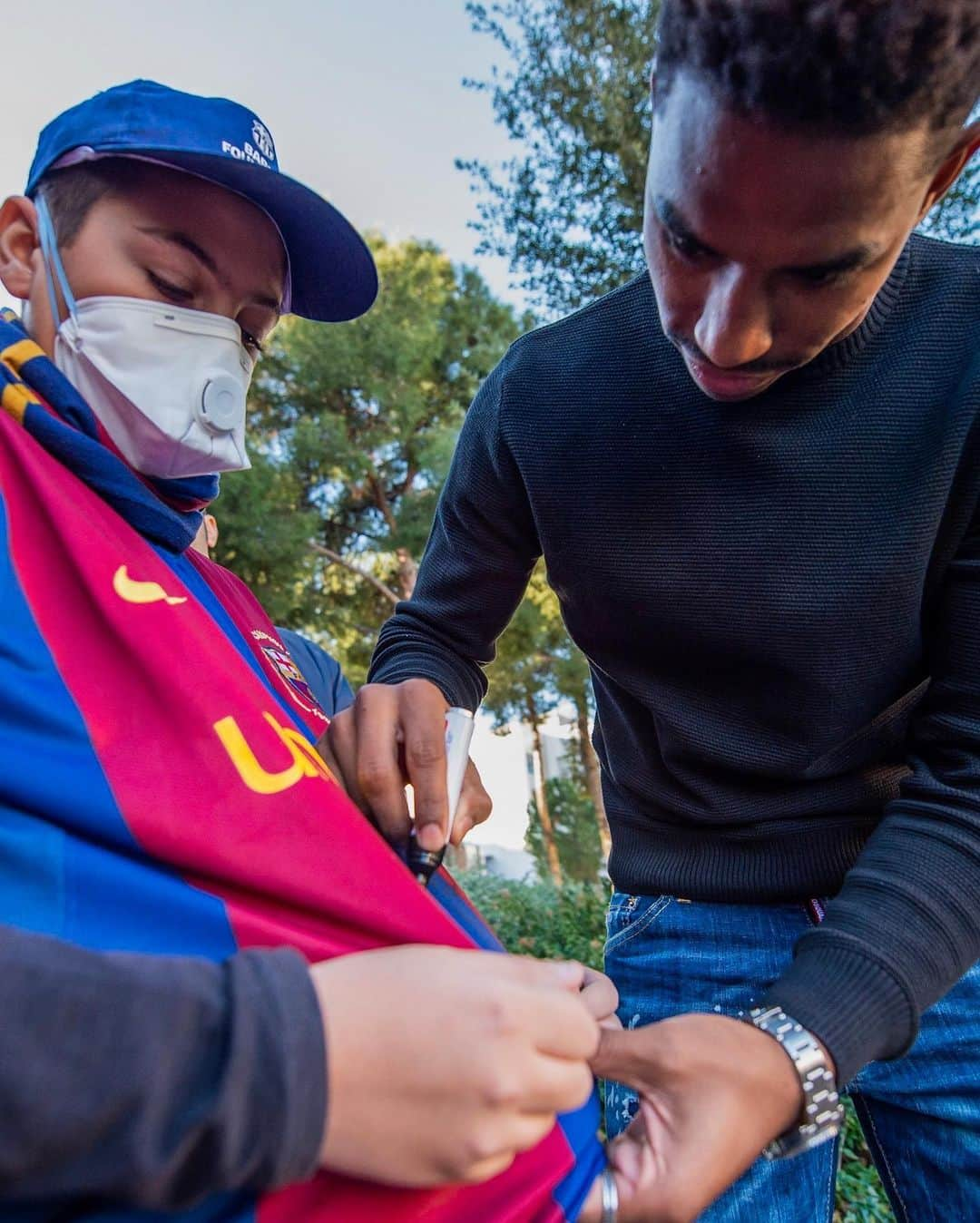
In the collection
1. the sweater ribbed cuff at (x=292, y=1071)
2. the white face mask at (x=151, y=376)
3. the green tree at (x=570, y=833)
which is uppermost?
the white face mask at (x=151, y=376)

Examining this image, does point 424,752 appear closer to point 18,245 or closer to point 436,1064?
point 436,1064

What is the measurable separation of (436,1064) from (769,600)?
107 cm

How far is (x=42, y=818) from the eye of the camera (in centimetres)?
92

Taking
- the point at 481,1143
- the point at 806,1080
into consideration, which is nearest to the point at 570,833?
the point at 806,1080

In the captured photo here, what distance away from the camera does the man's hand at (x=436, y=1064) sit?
0.77 metres

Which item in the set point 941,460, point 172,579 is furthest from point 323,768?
point 941,460

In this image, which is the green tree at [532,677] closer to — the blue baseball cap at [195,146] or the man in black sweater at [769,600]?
the man in black sweater at [769,600]

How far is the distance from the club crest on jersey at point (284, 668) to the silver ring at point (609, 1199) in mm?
820

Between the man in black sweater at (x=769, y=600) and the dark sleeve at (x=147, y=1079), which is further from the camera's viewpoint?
the man in black sweater at (x=769, y=600)

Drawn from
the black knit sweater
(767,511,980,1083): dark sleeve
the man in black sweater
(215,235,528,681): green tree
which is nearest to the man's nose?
the man in black sweater

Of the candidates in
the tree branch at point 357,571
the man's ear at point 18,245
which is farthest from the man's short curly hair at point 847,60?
the tree branch at point 357,571

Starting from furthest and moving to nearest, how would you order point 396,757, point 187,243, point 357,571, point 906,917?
1. point 357,571
2. point 187,243
3. point 396,757
4. point 906,917

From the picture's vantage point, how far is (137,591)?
3.63ft

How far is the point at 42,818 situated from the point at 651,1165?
0.80 metres
